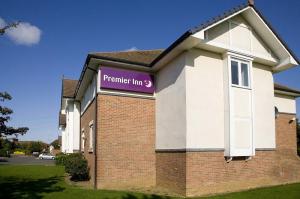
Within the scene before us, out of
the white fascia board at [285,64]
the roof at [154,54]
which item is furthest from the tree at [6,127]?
the white fascia board at [285,64]

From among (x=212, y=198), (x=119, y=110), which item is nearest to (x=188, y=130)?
(x=212, y=198)

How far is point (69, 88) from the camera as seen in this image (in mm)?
30234

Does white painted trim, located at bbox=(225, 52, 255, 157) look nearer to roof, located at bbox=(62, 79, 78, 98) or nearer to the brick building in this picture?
the brick building

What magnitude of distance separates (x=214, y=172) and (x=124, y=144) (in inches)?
162

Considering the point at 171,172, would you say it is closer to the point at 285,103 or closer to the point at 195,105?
the point at 195,105

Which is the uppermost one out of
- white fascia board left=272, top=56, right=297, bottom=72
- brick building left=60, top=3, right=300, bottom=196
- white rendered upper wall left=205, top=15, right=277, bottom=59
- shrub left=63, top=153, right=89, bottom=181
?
white rendered upper wall left=205, top=15, right=277, bottom=59

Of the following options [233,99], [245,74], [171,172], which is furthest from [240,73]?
[171,172]

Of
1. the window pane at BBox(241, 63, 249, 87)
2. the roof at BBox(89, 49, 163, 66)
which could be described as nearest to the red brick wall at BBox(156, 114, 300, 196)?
the window pane at BBox(241, 63, 249, 87)

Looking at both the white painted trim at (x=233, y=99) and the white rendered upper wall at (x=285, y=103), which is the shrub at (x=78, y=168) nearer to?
the white painted trim at (x=233, y=99)

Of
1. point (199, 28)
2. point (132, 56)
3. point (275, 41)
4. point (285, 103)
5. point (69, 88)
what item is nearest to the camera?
point (199, 28)

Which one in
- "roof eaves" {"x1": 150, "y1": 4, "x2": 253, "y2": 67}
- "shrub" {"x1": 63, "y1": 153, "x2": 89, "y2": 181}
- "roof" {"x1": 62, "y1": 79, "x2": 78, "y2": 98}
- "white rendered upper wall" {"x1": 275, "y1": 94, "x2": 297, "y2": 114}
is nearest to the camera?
"roof eaves" {"x1": 150, "y1": 4, "x2": 253, "y2": 67}

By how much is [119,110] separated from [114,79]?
1.44 metres

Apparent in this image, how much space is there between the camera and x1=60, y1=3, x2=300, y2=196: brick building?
1192 cm

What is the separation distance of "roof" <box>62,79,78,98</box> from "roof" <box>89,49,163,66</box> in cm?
1210
